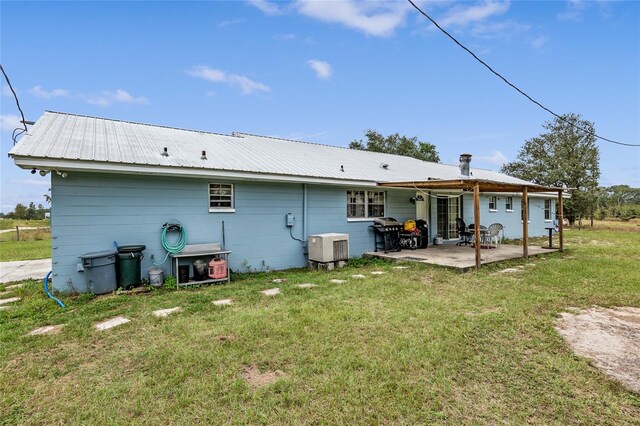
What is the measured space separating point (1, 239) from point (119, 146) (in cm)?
1778

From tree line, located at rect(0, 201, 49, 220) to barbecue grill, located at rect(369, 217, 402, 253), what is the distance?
45.6 m

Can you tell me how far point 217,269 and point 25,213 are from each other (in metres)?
48.1

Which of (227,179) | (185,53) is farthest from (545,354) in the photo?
(185,53)

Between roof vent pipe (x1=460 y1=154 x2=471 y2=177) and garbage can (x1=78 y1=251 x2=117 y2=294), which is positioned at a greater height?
roof vent pipe (x1=460 y1=154 x2=471 y2=177)

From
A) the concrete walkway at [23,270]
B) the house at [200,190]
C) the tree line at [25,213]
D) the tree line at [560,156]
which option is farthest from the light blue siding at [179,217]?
the tree line at [25,213]

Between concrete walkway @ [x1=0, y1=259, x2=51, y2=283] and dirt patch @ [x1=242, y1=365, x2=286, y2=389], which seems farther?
concrete walkway @ [x1=0, y1=259, x2=51, y2=283]

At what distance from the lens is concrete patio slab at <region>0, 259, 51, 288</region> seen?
7527 mm

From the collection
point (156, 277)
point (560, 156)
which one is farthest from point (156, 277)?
point (560, 156)

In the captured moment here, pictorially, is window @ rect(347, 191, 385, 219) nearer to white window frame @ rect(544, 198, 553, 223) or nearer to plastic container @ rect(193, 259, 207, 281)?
plastic container @ rect(193, 259, 207, 281)

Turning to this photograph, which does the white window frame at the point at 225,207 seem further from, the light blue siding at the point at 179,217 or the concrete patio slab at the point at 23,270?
the concrete patio slab at the point at 23,270

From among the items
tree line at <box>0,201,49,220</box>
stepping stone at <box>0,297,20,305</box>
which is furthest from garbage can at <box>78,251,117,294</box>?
tree line at <box>0,201,49,220</box>

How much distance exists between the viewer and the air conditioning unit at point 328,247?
26.8ft

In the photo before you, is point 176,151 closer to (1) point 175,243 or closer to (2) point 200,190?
(2) point 200,190

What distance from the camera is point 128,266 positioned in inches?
237
